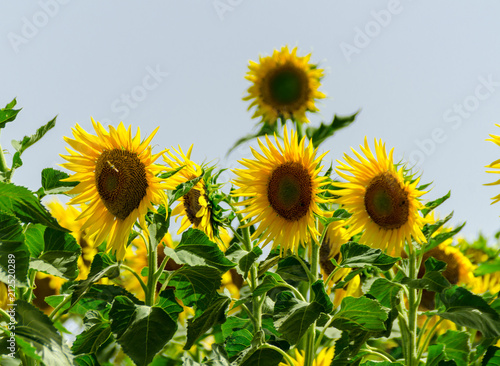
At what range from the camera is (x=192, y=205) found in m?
1.93

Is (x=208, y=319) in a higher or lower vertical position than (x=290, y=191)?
lower

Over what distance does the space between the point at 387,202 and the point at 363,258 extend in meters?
0.28

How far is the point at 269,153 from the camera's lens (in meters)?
1.97

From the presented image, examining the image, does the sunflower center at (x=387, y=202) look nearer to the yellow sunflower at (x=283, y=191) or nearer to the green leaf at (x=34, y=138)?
the yellow sunflower at (x=283, y=191)

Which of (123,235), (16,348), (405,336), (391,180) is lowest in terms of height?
(16,348)

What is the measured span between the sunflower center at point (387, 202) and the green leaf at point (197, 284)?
1.99ft

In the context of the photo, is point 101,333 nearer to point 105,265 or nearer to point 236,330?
point 105,265

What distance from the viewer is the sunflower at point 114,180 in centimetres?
168

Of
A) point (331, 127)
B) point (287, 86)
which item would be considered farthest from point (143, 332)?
point (287, 86)

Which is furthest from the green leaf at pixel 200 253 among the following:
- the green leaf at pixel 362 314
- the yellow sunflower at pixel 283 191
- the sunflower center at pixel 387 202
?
the sunflower center at pixel 387 202

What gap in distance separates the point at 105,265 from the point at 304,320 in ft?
2.09

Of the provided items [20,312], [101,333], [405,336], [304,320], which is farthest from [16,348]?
[405,336]

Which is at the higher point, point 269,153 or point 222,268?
point 269,153

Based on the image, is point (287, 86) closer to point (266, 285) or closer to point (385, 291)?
point (385, 291)
